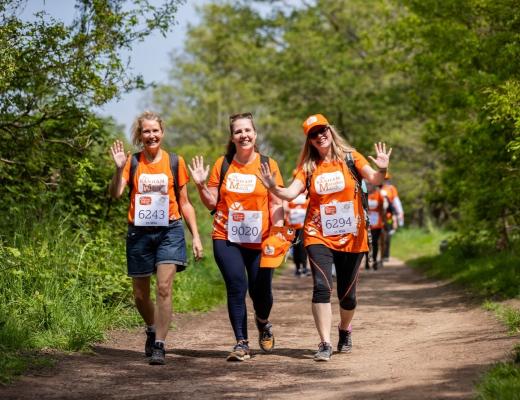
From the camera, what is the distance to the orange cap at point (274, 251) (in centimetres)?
855

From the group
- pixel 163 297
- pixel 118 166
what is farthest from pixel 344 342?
pixel 118 166

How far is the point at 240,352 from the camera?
8523mm

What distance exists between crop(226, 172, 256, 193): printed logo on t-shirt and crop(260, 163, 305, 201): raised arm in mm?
209

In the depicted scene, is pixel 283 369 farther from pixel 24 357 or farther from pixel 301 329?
pixel 301 329

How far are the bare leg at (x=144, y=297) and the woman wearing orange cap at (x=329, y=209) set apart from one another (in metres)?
1.40

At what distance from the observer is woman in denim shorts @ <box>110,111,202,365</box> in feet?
27.5

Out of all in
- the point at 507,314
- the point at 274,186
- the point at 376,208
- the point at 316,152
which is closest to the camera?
the point at 274,186

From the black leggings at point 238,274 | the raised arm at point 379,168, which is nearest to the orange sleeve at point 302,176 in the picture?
the raised arm at point 379,168

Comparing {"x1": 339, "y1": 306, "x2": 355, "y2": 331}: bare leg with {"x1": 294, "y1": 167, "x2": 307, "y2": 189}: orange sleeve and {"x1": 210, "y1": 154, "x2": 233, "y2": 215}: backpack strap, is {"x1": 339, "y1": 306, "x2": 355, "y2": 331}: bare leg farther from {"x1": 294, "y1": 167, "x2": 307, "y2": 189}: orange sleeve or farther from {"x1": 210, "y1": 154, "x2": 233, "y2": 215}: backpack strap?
{"x1": 210, "y1": 154, "x2": 233, "y2": 215}: backpack strap

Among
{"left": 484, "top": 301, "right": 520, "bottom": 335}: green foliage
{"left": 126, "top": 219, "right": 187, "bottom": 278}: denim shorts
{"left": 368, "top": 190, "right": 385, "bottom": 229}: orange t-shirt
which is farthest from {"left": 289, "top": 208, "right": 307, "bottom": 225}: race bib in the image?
{"left": 126, "top": 219, "right": 187, "bottom": 278}: denim shorts

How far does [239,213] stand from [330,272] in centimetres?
92

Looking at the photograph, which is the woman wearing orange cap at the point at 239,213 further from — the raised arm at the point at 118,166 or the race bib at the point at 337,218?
the raised arm at the point at 118,166

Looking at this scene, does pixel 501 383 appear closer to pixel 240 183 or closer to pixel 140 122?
pixel 240 183

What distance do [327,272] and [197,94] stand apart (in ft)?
158
